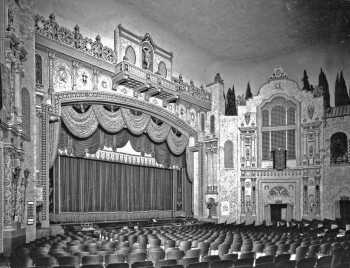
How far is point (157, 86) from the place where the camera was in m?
23.2

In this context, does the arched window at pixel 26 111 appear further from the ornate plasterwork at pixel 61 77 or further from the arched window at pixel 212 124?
the arched window at pixel 212 124

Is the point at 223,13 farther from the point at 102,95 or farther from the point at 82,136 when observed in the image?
the point at 82,136

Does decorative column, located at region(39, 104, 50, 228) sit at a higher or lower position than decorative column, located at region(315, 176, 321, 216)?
higher

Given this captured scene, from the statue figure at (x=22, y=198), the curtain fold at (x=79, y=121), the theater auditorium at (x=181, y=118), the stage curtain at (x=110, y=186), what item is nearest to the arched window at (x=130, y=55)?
the theater auditorium at (x=181, y=118)

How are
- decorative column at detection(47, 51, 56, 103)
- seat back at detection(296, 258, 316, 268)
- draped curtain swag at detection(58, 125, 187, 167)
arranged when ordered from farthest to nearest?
draped curtain swag at detection(58, 125, 187, 167) < decorative column at detection(47, 51, 56, 103) < seat back at detection(296, 258, 316, 268)

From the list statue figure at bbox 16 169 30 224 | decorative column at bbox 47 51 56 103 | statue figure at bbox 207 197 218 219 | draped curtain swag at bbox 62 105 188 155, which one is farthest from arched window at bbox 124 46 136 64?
statue figure at bbox 207 197 218 219

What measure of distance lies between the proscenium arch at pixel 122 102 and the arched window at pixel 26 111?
3.28 metres

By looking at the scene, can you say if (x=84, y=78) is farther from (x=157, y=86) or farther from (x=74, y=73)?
(x=157, y=86)

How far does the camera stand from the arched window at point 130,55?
22.1 meters

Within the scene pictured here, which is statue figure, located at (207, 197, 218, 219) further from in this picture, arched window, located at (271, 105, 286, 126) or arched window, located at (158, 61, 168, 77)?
arched window, located at (158, 61, 168, 77)

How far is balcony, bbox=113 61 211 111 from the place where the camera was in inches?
832

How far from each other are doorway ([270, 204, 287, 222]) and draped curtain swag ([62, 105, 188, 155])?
7837mm

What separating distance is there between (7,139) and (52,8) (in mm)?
9284

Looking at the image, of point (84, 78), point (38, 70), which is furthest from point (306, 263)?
point (84, 78)
